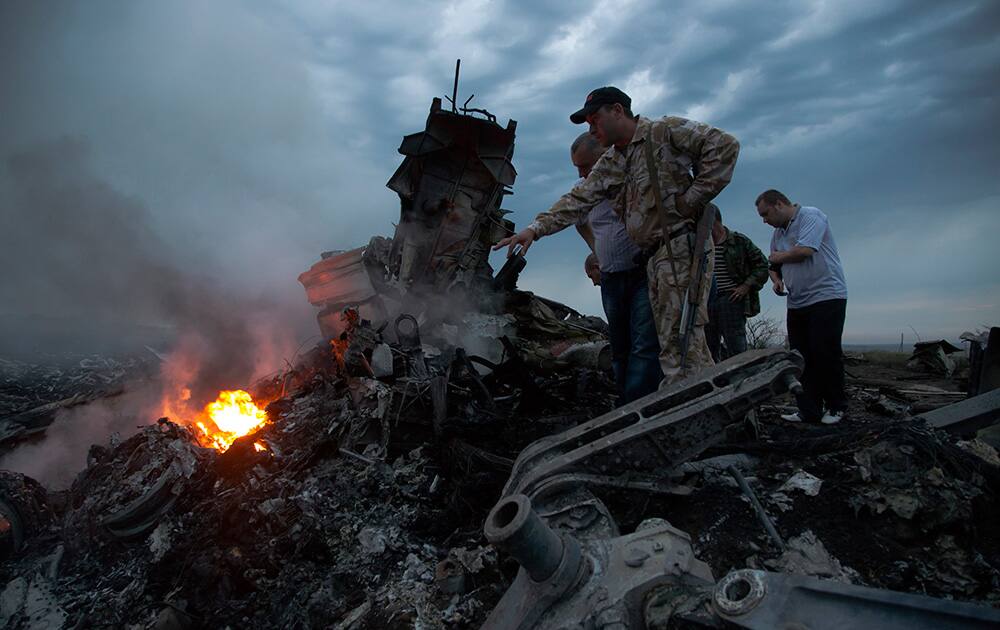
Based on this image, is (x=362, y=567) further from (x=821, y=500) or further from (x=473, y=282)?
(x=473, y=282)

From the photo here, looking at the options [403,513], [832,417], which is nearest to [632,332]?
[832,417]

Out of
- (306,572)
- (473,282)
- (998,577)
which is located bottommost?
(998,577)

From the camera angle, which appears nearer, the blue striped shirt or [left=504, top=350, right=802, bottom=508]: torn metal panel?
[left=504, top=350, right=802, bottom=508]: torn metal panel

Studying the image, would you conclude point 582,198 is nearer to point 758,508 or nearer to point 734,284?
point 758,508

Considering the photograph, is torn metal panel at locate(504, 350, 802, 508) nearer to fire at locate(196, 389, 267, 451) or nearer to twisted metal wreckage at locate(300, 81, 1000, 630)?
twisted metal wreckage at locate(300, 81, 1000, 630)

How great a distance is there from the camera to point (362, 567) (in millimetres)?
2619

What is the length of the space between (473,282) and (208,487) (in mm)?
6384

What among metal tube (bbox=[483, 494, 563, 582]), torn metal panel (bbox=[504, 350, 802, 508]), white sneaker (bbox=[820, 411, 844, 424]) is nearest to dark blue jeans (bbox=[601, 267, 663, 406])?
torn metal panel (bbox=[504, 350, 802, 508])

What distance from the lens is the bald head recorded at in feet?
13.2

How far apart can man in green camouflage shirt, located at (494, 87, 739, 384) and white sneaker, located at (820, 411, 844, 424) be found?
129 centimetres

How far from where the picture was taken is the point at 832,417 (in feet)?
11.4

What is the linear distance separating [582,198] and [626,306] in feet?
2.71

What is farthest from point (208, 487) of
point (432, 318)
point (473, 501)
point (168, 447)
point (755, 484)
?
point (432, 318)

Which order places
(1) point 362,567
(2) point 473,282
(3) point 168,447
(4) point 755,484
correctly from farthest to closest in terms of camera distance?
(2) point 473,282
(3) point 168,447
(1) point 362,567
(4) point 755,484
